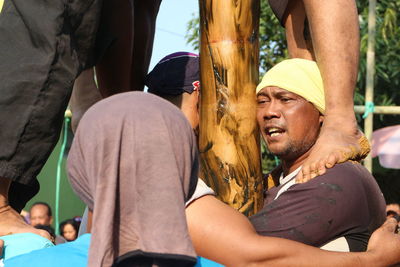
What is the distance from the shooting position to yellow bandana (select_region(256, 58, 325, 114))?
3.12 metres

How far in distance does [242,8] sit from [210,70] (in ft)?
0.77

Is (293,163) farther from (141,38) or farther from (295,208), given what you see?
(141,38)

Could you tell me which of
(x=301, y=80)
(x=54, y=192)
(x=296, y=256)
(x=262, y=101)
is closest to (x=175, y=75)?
(x=262, y=101)

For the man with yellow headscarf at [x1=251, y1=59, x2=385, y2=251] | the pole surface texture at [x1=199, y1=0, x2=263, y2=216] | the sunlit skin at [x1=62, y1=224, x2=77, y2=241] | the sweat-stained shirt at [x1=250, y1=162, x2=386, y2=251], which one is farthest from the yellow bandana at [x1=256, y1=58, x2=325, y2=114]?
the sunlit skin at [x1=62, y1=224, x2=77, y2=241]

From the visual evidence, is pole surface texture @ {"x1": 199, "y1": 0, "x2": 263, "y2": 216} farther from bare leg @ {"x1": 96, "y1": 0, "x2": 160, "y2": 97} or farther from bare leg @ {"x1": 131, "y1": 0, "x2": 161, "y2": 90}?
bare leg @ {"x1": 131, "y1": 0, "x2": 161, "y2": 90}

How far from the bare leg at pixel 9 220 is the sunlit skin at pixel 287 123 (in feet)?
3.01

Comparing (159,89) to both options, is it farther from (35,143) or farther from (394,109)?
(394,109)

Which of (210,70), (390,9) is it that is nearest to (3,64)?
(210,70)

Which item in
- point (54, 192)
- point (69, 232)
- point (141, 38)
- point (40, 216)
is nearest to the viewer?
point (141, 38)

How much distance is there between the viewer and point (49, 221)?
10.5 meters

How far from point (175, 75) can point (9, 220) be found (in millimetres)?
1149

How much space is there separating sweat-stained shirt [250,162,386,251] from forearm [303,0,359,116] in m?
0.26

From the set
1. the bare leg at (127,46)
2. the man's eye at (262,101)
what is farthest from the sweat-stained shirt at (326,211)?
the bare leg at (127,46)

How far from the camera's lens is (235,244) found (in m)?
2.28
